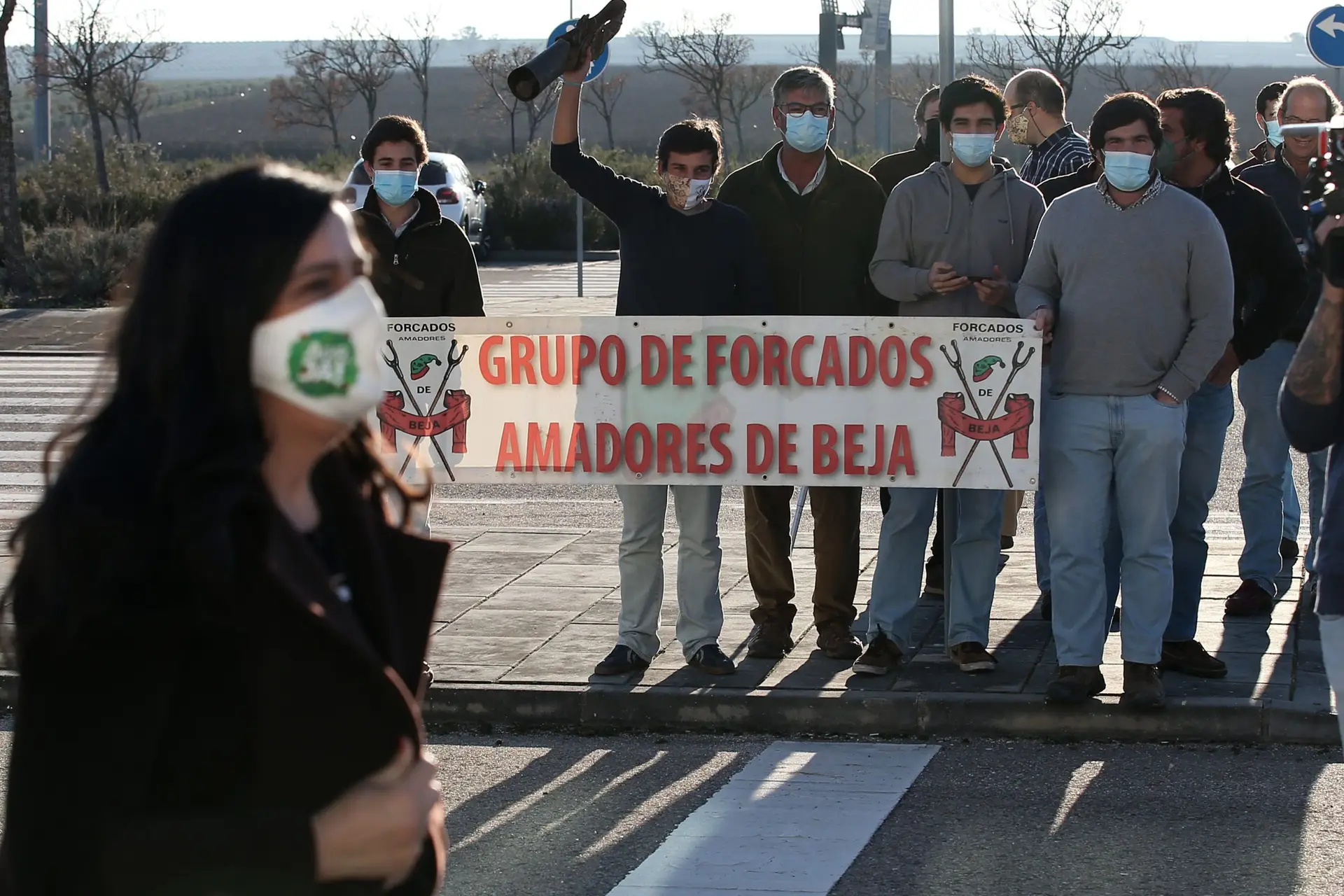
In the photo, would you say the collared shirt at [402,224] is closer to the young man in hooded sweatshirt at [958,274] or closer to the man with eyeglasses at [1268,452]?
the young man in hooded sweatshirt at [958,274]

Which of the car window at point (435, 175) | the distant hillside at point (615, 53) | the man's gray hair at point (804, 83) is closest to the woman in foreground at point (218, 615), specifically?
the man's gray hair at point (804, 83)

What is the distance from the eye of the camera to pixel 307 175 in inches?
78.8

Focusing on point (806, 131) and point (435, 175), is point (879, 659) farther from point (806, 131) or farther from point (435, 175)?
point (435, 175)

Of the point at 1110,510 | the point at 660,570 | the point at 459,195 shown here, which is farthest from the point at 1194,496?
the point at 459,195

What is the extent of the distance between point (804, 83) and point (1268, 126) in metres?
3.07

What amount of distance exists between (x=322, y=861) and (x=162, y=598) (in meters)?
0.31

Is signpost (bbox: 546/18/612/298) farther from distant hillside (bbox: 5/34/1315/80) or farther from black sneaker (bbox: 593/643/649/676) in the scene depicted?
distant hillside (bbox: 5/34/1315/80)

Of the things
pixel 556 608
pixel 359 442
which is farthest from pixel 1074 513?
pixel 359 442

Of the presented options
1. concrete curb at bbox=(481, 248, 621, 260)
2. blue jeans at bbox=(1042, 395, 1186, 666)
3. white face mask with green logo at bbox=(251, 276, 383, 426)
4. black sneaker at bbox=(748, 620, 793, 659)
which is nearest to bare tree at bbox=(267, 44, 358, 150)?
concrete curb at bbox=(481, 248, 621, 260)

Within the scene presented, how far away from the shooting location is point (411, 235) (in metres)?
6.85

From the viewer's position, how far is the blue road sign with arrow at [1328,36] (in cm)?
1463

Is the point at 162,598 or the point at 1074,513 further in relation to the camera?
the point at 1074,513

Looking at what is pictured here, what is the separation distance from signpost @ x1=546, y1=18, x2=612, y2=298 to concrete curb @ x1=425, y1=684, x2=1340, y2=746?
7.41 feet

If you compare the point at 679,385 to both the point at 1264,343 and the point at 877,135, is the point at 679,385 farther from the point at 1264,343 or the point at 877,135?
the point at 877,135
